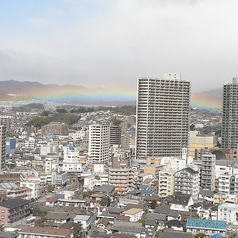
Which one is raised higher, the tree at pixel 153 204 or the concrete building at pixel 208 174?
the concrete building at pixel 208 174

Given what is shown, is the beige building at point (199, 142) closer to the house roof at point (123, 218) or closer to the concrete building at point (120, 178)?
the concrete building at point (120, 178)

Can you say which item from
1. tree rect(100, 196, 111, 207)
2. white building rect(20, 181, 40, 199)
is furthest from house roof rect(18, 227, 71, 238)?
white building rect(20, 181, 40, 199)

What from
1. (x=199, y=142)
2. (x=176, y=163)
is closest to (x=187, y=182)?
(x=176, y=163)

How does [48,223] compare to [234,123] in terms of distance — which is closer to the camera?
[48,223]

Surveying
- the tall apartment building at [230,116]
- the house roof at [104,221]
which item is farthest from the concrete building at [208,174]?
the tall apartment building at [230,116]

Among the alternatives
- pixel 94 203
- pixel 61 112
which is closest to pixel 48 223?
pixel 94 203

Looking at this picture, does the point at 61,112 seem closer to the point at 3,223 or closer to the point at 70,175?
the point at 70,175
